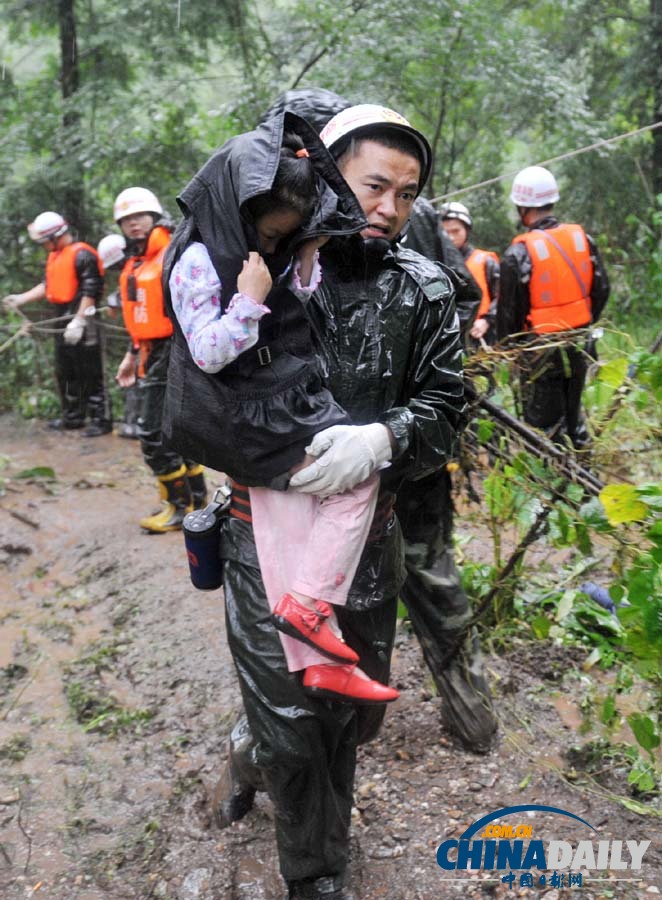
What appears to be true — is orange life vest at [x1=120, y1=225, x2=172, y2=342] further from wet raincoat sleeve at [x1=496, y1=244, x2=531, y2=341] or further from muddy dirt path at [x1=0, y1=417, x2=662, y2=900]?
wet raincoat sleeve at [x1=496, y1=244, x2=531, y2=341]

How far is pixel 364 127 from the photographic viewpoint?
231cm

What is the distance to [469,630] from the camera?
3.16 metres

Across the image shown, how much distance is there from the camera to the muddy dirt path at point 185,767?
2.69 metres

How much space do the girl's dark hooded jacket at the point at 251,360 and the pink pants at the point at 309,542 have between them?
11 cm

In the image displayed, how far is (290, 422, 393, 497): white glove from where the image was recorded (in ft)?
6.72

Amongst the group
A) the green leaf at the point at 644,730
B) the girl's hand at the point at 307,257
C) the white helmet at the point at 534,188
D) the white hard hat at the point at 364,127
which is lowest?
the green leaf at the point at 644,730

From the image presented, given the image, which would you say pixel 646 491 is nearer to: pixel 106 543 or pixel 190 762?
pixel 190 762

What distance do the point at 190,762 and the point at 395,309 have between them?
2159 millimetres

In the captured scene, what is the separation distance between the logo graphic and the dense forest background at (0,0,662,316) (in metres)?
7.25

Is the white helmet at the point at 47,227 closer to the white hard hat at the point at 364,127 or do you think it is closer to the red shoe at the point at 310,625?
the white hard hat at the point at 364,127

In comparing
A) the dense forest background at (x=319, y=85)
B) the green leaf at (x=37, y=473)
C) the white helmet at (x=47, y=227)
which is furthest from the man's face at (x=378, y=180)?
the white helmet at (x=47, y=227)

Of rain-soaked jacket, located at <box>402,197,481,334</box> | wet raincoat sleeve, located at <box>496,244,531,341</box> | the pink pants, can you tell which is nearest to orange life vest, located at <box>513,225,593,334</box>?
wet raincoat sleeve, located at <box>496,244,531,341</box>

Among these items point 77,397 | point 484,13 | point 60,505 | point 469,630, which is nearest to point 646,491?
point 469,630

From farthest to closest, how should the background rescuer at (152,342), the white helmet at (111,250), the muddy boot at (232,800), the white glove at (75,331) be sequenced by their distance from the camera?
the white glove at (75,331)
the white helmet at (111,250)
the background rescuer at (152,342)
the muddy boot at (232,800)
